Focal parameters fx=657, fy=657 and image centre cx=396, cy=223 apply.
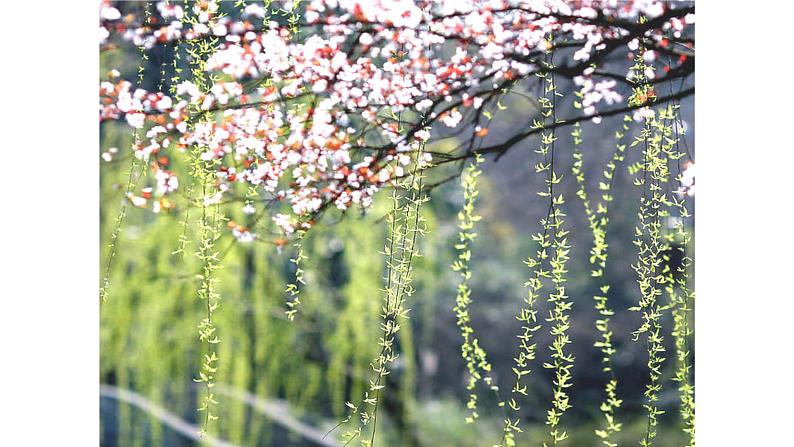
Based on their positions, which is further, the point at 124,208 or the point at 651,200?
the point at 124,208

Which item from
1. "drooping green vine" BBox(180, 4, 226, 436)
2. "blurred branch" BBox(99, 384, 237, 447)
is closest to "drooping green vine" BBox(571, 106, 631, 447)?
"drooping green vine" BBox(180, 4, 226, 436)

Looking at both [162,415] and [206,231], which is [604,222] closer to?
[206,231]

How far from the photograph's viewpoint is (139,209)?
2080 millimetres

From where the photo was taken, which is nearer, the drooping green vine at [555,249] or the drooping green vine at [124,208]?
the drooping green vine at [555,249]

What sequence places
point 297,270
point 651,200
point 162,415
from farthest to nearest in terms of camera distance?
1. point 162,415
2. point 297,270
3. point 651,200

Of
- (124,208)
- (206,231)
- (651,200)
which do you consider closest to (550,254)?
(651,200)

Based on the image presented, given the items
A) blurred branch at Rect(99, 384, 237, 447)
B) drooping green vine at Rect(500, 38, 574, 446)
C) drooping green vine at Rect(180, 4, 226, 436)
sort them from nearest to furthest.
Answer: drooping green vine at Rect(500, 38, 574, 446) → drooping green vine at Rect(180, 4, 226, 436) → blurred branch at Rect(99, 384, 237, 447)

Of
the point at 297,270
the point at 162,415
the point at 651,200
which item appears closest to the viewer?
the point at 651,200

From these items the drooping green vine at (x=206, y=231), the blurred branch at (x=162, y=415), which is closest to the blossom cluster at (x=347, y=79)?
the drooping green vine at (x=206, y=231)

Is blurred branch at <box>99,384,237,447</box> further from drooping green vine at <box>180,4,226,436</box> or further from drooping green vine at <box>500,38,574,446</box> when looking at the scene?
drooping green vine at <box>500,38,574,446</box>

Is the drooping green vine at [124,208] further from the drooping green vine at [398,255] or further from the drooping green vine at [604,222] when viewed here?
the drooping green vine at [604,222]

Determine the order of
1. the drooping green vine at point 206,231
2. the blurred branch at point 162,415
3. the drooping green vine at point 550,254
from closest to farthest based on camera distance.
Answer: the drooping green vine at point 550,254
the drooping green vine at point 206,231
the blurred branch at point 162,415
